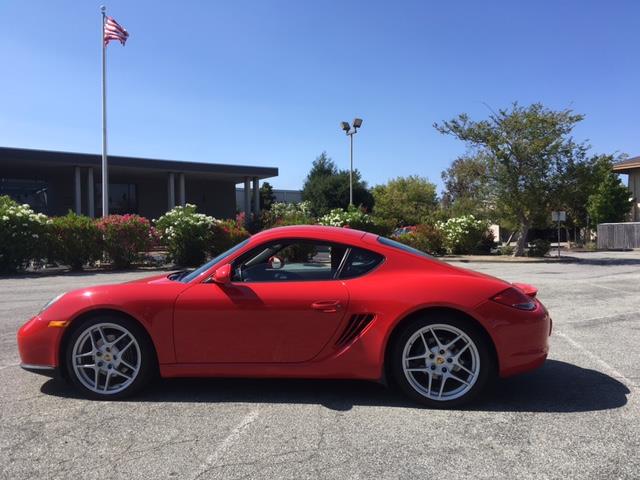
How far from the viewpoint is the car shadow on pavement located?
14.1 ft

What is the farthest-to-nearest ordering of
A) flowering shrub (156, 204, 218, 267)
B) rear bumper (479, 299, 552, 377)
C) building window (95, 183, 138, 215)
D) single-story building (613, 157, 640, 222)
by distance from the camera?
single-story building (613, 157, 640, 222), building window (95, 183, 138, 215), flowering shrub (156, 204, 218, 267), rear bumper (479, 299, 552, 377)

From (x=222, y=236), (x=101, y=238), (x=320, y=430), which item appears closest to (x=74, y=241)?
(x=101, y=238)

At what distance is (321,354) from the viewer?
4.20m

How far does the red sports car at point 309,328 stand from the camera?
415 cm

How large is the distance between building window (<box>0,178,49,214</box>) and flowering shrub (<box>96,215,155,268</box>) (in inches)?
774

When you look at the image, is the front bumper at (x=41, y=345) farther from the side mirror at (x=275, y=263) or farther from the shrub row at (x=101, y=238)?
the shrub row at (x=101, y=238)

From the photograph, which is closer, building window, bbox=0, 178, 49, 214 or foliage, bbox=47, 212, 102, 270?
foliage, bbox=47, 212, 102, 270

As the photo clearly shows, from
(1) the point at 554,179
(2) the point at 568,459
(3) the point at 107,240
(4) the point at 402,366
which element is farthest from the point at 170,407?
(1) the point at 554,179

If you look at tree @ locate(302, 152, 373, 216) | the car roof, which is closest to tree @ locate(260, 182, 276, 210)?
tree @ locate(302, 152, 373, 216)

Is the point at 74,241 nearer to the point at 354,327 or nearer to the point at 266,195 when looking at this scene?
the point at 354,327

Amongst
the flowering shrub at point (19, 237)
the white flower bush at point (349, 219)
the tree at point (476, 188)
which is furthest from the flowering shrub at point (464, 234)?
the flowering shrub at point (19, 237)

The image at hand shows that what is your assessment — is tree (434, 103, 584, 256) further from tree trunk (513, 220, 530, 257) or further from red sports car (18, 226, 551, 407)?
red sports car (18, 226, 551, 407)

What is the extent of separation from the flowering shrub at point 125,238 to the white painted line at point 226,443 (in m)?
16.2

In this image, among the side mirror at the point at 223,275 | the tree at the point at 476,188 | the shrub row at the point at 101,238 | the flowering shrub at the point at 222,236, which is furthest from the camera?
the tree at the point at 476,188
